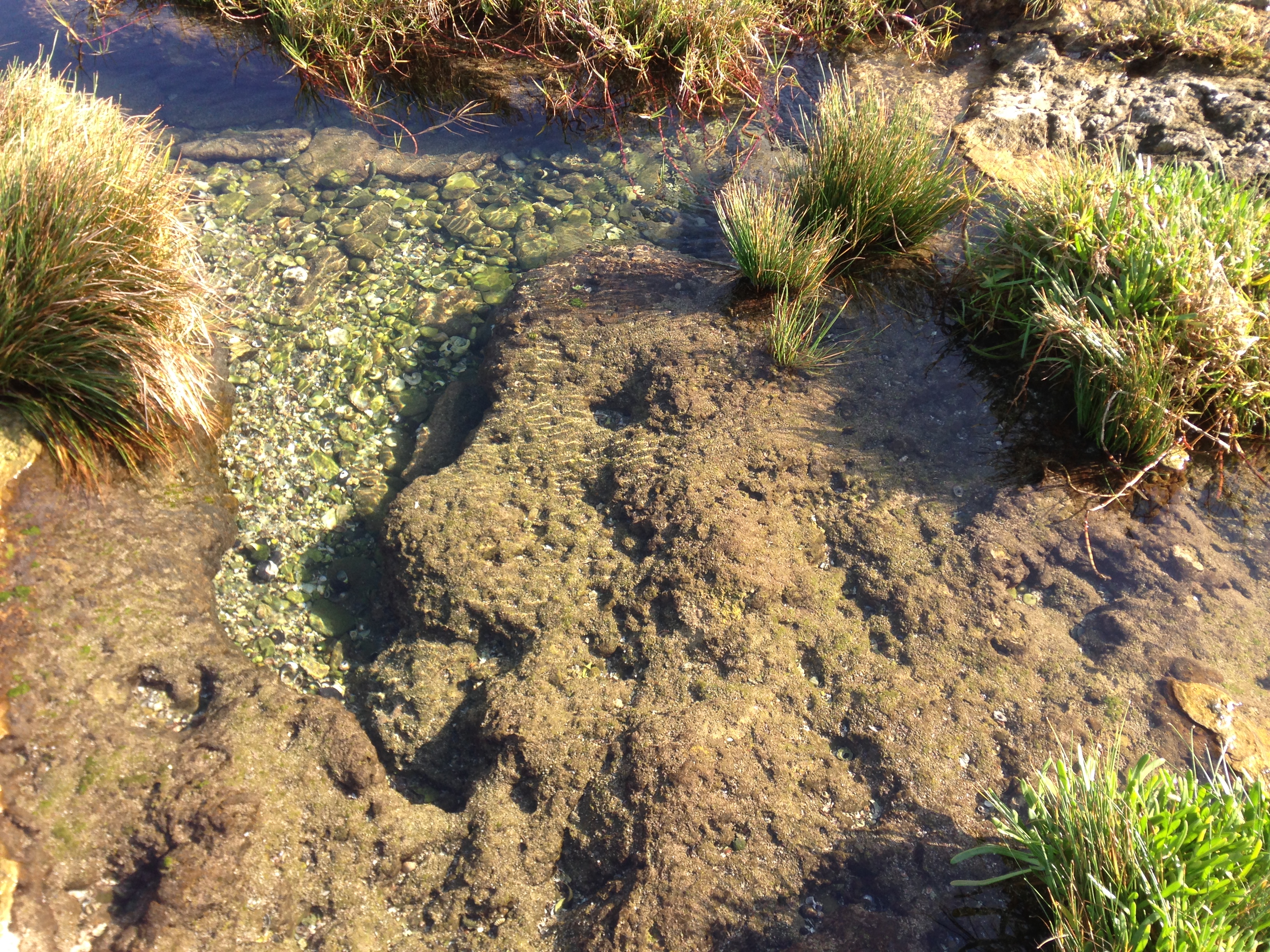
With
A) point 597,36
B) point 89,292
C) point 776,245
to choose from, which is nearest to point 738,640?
point 776,245

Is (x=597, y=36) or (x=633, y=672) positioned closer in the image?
(x=633, y=672)

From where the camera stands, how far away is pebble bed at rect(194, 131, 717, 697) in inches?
137

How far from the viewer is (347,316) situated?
4.57 m

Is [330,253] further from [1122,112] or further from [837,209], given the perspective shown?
[1122,112]

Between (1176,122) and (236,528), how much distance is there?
18.9 feet

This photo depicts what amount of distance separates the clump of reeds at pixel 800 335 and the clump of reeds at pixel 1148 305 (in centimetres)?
84

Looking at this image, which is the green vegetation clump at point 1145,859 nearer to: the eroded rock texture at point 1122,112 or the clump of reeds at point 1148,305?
the clump of reeds at point 1148,305

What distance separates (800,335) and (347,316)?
8.52 ft

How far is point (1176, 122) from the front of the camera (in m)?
4.75

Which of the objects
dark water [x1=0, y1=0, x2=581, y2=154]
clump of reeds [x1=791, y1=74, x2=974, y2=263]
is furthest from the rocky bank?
dark water [x1=0, y1=0, x2=581, y2=154]

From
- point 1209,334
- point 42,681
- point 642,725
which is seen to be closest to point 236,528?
point 42,681

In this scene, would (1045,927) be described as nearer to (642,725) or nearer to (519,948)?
(642,725)

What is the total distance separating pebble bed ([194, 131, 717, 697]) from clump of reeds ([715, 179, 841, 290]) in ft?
2.06

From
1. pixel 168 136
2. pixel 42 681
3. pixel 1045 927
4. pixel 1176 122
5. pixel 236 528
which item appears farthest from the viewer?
pixel 168 136
